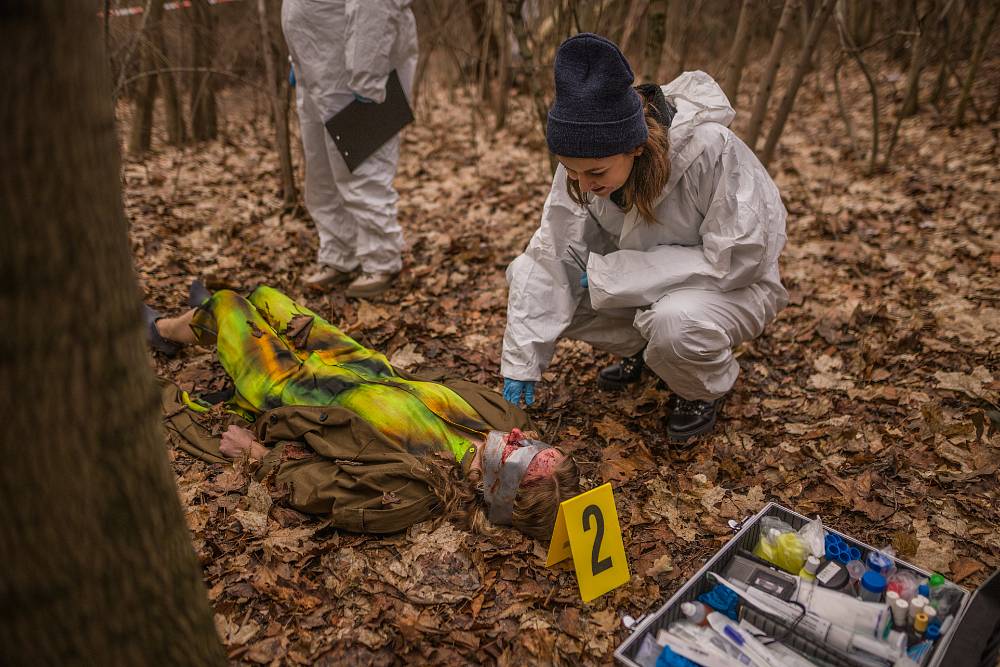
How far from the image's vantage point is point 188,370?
3.64 meters

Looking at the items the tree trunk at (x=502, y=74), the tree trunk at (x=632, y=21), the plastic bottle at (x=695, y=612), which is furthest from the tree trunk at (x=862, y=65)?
the plastic bottle at (x=695, y=612)

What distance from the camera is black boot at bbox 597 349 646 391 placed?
12.0 ft

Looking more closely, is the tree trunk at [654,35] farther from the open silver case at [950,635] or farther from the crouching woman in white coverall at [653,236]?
the open silver case at [950,635]

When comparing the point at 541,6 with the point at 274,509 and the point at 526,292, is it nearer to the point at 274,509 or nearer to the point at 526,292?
the point at 526,292

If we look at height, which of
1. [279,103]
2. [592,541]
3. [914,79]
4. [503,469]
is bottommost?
[592,541]

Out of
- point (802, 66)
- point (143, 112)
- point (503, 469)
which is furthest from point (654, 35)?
point (143, 112)

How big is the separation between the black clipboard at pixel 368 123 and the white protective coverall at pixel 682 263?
153 centimetres

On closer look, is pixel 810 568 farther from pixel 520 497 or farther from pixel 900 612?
pixel 520 497

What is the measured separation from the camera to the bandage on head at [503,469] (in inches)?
101

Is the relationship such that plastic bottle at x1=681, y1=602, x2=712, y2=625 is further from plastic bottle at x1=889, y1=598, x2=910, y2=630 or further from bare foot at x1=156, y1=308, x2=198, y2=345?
bare foot at x1=156, y1=308, x2=198, y2=345

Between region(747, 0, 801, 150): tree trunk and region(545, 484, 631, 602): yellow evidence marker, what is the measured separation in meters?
3.57

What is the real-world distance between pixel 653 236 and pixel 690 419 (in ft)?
2.83

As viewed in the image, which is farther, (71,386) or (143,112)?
(143,112)

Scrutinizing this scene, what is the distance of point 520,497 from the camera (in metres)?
2.56
